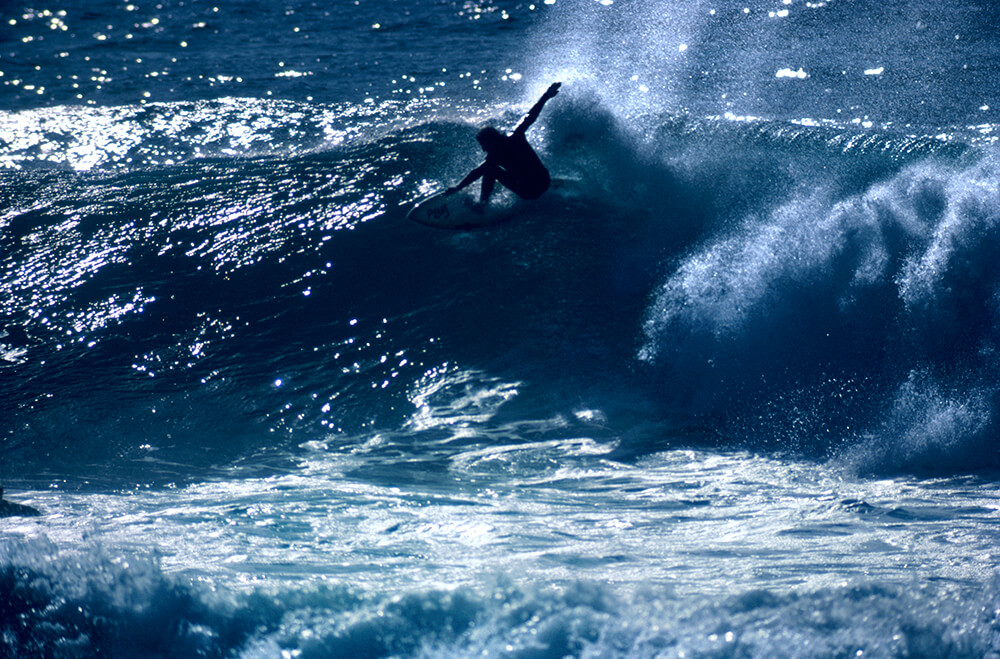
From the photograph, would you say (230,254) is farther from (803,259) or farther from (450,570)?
(803,259)

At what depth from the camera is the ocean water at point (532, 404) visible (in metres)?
5.46

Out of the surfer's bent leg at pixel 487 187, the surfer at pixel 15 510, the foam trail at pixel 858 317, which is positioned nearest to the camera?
the foam trail at pixel 858 317

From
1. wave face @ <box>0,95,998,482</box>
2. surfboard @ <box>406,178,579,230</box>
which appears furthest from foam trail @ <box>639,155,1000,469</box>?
surfboard @ <box>406,178,579,230</box>

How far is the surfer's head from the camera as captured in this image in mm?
6471

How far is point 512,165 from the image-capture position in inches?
264

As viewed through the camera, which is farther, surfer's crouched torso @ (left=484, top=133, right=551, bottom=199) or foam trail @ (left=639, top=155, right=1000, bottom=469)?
surfer's crouched torso @ (left=484, top=133, right=551, bottom=199)

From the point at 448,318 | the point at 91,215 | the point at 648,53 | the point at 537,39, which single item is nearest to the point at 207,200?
the point at 91,215

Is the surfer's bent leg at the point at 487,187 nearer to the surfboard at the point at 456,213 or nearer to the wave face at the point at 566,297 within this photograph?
the surfboard at the point at 456,213

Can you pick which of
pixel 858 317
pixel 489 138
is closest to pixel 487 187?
pixel 489 138

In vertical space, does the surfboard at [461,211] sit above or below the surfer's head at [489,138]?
below

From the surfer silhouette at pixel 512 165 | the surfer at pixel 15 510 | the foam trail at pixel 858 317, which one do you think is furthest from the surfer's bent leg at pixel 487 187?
the surfer at pixel 15 510

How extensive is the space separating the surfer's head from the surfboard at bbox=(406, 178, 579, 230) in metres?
0.73

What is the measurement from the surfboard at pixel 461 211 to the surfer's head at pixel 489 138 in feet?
2.39

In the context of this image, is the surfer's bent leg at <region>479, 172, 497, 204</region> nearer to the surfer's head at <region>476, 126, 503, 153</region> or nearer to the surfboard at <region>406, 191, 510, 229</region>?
the surfboard at <region>406, 191, 510, 229</region>
